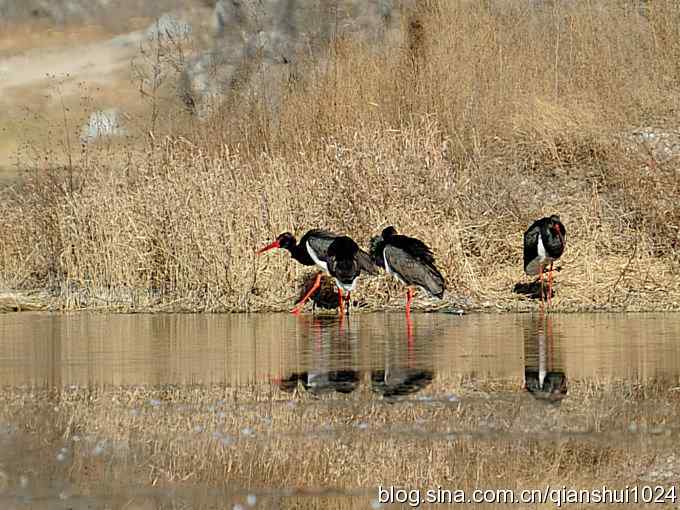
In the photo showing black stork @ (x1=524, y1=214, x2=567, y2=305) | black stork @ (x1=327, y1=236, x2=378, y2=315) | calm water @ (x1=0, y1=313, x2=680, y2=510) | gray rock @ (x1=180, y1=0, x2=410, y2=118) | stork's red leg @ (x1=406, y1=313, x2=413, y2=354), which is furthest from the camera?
gray rock @ (x1=180, y1=0, x2=410, y2=118)

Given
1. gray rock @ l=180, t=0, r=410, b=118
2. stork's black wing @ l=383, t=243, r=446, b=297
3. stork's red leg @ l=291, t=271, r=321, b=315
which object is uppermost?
gray rock @ l=180, t=0, r=410, b=118

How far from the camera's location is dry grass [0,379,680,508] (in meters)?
7.30

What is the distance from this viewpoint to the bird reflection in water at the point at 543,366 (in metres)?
9.91

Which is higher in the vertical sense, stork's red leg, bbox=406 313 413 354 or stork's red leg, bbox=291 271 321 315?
stork's red leg, bbox=291 271 321 315

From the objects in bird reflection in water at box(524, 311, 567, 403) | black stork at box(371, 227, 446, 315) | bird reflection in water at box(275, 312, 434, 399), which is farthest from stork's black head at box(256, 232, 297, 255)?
bird reflection in water at box(524, 311, 567, 403)

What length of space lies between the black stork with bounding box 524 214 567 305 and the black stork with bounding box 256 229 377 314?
87.0 inches

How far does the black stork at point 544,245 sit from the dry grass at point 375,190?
1.72 ft

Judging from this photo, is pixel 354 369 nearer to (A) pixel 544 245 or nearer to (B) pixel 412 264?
(B) pixel 412 264

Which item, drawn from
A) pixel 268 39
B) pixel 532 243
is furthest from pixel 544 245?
pixel 268 39

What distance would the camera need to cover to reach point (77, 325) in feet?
52.6

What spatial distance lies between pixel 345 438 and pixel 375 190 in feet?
32.7

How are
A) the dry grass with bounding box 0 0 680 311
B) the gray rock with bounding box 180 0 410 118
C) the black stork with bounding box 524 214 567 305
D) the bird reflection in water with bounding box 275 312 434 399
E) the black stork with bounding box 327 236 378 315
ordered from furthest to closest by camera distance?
the gray rock with bounding box 180 0 410 118
the dry grass with bounding box 0 0 680 311
the black stork with bounding box 524 214 567 305
the black stork with bounding box 327 236 378 315
the bird reflection in water with bounding box 275 312 434 399

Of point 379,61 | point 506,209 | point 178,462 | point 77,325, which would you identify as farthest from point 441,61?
point 178,462

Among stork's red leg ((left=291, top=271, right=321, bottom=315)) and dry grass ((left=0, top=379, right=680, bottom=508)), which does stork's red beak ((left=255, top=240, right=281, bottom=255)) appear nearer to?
stork's red leg ((left=291, top=271, right=321, bottom=315))
